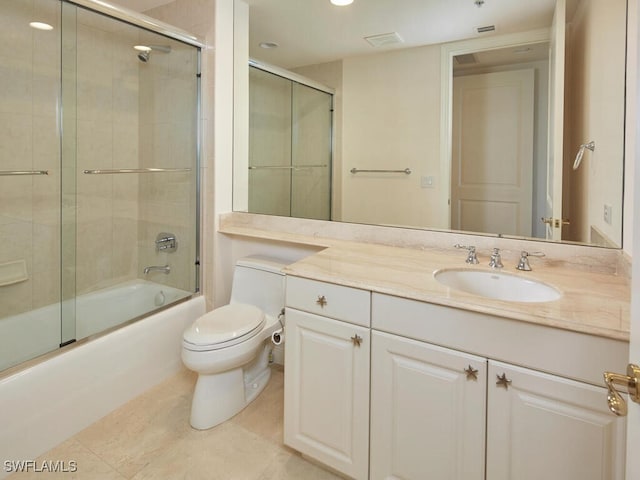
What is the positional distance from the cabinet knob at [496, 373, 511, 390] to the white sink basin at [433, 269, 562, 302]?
0.40 metres

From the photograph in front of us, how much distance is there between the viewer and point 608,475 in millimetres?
1014

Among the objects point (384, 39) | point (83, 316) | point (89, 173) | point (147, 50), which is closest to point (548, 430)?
point (384, 39)

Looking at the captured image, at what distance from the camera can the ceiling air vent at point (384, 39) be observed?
2.00 meters

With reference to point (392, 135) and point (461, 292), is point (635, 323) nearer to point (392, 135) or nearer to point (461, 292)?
point (461, 292)

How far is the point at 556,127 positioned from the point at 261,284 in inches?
64.4

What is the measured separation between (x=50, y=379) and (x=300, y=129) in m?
1.86

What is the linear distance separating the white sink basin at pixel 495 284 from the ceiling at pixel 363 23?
1079mm

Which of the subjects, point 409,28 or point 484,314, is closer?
point 484,314

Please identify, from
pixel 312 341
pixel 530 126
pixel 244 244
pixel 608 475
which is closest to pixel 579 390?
pixel 608 475

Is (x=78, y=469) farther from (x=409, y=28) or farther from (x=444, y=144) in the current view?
(x=409, y=28)

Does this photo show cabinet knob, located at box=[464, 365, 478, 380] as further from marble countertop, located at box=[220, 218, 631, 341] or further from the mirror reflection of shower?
the mirror reflection of shower

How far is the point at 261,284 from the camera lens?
2.23 metres

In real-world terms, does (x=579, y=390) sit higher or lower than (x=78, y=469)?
higher

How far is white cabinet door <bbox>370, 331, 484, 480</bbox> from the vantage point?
1.19 metres
